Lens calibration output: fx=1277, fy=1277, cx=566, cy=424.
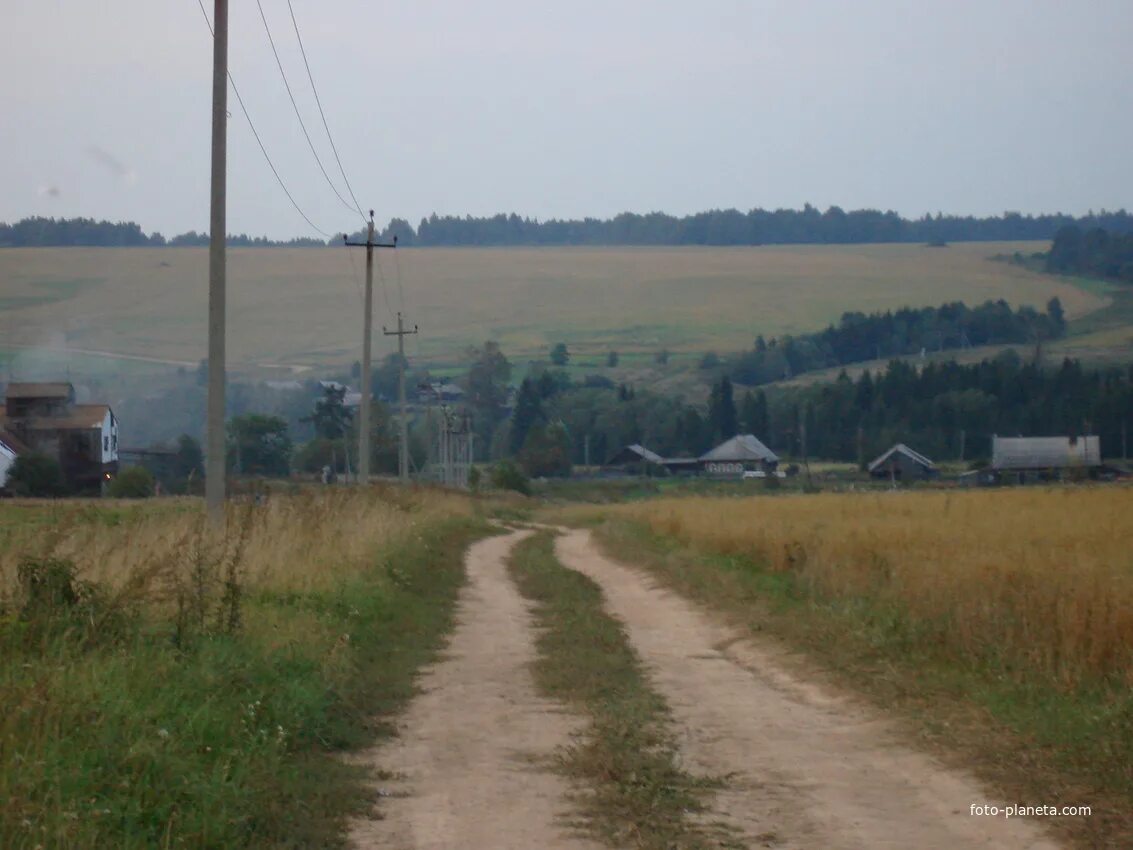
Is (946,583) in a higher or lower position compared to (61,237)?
lower

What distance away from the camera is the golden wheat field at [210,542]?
9742mm

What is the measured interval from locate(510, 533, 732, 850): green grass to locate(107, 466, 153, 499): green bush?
1963 centimetres

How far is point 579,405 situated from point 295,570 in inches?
2876

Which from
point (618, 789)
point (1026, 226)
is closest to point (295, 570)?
point (618, 789)

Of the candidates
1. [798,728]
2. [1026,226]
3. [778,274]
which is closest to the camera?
[798,728]

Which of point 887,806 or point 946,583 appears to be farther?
point 946,583

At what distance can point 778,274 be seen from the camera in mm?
131500

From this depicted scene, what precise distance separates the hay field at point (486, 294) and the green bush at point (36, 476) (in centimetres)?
522

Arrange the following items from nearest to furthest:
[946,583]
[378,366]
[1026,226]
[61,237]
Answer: [946,583]
[61,237]
[378,366]
[1026,226]

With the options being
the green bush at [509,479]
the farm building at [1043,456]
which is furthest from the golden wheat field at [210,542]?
the green bush at [509,479]

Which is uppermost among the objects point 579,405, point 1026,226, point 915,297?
point 1026,226

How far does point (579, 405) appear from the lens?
86.8m

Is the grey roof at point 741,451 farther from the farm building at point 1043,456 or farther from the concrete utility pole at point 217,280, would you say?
the concrete utility pole at point 217,280

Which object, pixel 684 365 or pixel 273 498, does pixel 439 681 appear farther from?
pixel 684 365
